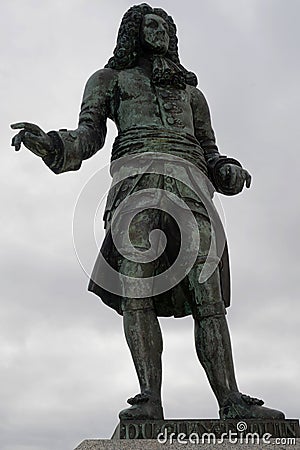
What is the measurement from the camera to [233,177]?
705cm

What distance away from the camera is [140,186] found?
673 centimetres

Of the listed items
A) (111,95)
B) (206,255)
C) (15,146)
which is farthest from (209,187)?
(15,146)

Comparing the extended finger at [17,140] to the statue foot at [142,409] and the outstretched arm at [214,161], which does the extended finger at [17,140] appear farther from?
the statue foot at [142,409]

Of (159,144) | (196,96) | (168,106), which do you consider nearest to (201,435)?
(159,144)

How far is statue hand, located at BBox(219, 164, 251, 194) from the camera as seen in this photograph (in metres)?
7.06

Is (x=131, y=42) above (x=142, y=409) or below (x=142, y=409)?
above

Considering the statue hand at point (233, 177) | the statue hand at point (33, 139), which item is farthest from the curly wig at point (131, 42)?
the statue hand at point (33, 139)

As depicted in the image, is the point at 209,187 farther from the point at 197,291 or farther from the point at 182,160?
the point at 197,291

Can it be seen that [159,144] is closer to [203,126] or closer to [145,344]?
[203,126]

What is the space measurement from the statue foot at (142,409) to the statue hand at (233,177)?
2140mm

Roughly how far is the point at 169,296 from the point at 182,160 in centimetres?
119

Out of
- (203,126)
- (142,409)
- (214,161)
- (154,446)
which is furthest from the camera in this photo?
(203,126)

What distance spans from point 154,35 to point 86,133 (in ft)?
4.08

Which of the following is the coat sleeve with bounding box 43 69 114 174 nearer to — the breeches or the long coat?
the long coat
